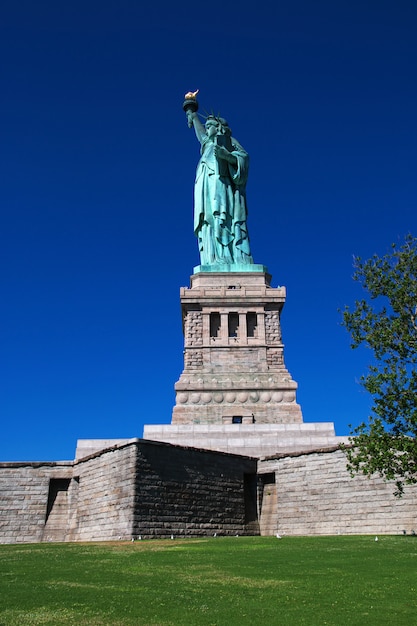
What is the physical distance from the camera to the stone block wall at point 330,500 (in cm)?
2108

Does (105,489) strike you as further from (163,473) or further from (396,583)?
(396,583)

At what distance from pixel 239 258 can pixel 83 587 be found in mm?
34435

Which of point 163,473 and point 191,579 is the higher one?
point 163,473

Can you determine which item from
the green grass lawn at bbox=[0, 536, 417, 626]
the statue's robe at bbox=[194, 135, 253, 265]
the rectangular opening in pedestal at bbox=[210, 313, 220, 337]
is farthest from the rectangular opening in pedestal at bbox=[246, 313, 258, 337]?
the green grass lawn at bbox=[0, 536, 417, 626]

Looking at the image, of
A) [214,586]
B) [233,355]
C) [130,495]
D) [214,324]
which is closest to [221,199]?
[214,324]

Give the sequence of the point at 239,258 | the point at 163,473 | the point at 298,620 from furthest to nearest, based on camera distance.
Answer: the point at 239,258 < the point at 163,473 < the point at 298,620

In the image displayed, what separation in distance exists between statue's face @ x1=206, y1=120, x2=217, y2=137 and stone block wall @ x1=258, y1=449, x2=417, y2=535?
29.0 meters

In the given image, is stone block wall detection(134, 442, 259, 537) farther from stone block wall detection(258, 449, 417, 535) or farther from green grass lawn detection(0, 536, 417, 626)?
green grass lawn detection(0, 536, 417, 626)

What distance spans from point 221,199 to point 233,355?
13.1 meters

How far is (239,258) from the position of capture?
4325cm

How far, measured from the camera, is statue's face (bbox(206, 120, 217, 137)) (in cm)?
4577

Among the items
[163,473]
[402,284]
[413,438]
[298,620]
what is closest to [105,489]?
[163,473]

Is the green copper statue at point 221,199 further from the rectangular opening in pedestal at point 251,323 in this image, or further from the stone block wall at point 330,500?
the stone block wall at point 330,500

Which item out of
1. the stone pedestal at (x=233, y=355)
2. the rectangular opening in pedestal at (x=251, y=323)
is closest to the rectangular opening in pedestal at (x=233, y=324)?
the stone pedestal at (x=233, y=355)
